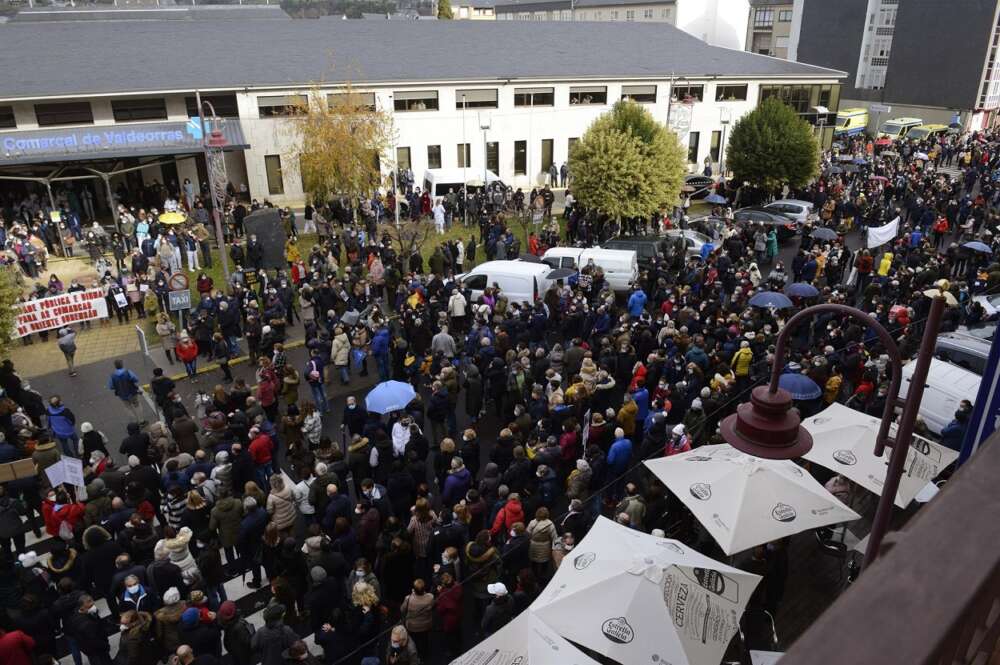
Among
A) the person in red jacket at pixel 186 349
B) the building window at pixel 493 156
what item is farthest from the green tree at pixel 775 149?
Answer: the person in red jacket at pixel 186 349

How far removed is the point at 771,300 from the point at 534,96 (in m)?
24.7

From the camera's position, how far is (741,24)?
67.2m

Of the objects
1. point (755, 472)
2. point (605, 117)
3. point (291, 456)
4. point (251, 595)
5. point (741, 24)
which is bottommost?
point (251, 595)

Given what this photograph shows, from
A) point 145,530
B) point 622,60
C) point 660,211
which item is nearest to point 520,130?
point 622,60

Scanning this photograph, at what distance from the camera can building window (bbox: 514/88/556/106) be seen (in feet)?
127

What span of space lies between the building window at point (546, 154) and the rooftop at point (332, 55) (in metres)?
3.55

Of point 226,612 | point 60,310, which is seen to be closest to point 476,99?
point 60,310

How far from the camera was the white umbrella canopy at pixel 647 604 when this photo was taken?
7359mm

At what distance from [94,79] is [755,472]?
106 feet

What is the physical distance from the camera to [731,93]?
4347cm

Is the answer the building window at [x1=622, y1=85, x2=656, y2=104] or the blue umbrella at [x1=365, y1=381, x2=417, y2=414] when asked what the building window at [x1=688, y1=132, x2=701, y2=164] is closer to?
the building window at [x1=622, y1=85, x2=656, y2=104]

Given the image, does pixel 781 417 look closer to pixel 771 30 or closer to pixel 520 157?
pixel 520 157

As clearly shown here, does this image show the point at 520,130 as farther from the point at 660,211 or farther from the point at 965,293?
the point at 965,293

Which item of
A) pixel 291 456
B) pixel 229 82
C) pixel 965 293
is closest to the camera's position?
pixel 291 456
